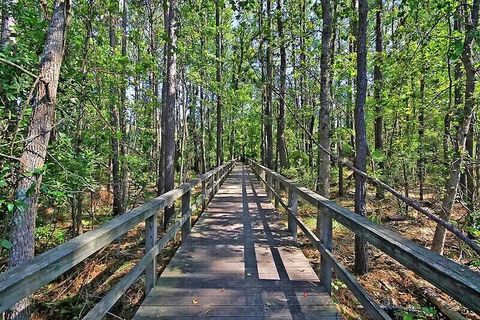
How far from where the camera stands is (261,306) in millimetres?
3211

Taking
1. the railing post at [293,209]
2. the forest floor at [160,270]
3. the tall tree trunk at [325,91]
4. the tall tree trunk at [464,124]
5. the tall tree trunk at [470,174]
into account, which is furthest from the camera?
the tall tree trunk at [470,174]

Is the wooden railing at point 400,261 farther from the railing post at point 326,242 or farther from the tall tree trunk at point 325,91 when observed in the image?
the tall tree trunk at point 325,91

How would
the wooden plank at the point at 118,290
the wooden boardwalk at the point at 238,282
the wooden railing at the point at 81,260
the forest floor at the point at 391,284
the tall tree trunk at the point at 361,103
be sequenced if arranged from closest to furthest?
the wooden railing at the point at 81,260 < the wooden plank at the point at 118,290 < the wooden boardwalk at the point at 238,282 < the forest floor at the point at 391,284 < the tall tree trunk at the point at 361,103

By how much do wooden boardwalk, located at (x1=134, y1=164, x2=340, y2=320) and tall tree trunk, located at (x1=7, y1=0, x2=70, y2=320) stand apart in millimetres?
1545

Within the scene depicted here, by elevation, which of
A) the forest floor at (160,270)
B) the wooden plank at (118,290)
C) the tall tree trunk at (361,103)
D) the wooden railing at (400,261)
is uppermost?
the tall tree trunk at (361,103)

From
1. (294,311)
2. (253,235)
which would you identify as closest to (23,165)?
(294,311)

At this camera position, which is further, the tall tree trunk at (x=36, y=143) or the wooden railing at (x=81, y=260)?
the tall tree trunk at (x=36, y=143)

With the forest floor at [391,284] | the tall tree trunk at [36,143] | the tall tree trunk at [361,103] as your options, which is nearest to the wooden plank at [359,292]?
the forest floor at [391,284]

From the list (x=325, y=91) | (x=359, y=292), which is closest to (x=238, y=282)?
(x=359, y=292)

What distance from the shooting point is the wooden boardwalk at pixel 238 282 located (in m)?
3.12

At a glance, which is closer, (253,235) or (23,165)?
(23,165)

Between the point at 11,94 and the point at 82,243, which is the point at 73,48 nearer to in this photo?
the point at 11,94

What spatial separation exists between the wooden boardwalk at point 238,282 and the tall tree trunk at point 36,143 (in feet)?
5.07

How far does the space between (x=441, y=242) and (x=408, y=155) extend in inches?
127
